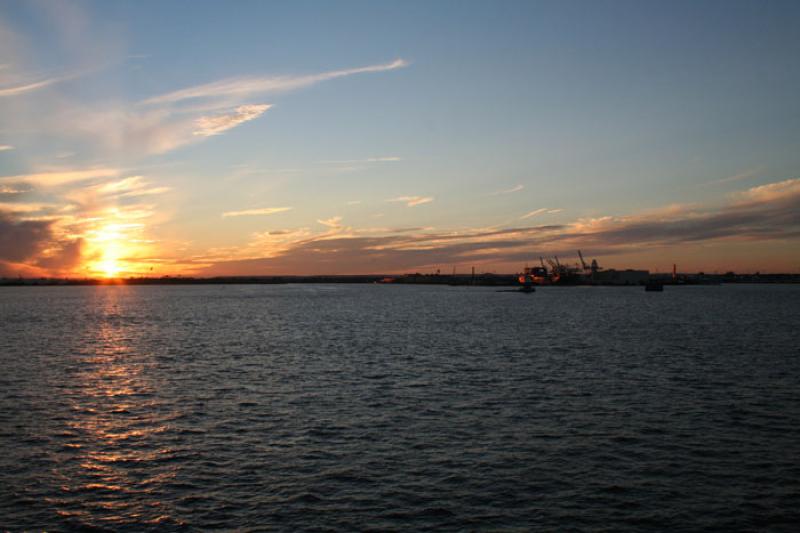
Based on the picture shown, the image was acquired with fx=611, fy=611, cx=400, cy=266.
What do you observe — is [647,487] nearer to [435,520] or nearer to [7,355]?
[435,520]

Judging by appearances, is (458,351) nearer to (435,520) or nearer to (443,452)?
(443,452)

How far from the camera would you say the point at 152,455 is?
91.7 ft

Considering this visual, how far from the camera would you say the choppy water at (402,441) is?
838 inches

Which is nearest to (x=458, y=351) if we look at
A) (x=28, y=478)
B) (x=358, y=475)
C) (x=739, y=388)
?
(x=739, y=388)

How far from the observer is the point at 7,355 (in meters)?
64.7

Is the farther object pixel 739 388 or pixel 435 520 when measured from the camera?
pixel 739 388

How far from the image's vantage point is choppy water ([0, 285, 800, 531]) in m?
21.3

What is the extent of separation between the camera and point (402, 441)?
Result: 29.9 metres

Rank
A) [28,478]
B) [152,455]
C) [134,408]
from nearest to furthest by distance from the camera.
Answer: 1. [28,478]
2. [152,455]
3. [134,408]

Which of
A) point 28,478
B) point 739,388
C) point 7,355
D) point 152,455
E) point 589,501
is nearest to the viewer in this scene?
point 589,501

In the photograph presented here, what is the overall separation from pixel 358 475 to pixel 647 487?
11.3 m

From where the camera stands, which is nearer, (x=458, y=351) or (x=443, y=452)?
(x=443, y=452)

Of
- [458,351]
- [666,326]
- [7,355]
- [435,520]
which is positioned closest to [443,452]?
[435,520]

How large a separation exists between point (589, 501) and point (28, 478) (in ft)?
71.9
